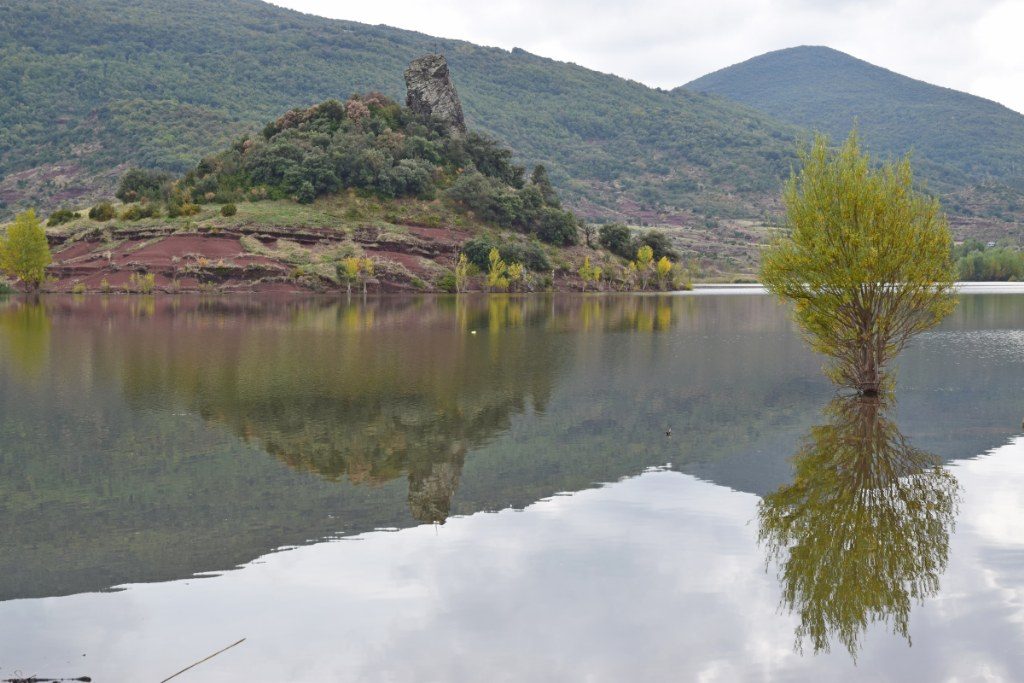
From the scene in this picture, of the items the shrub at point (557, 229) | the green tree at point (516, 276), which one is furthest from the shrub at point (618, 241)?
the green tree at point (516, 276)

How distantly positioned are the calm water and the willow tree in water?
318 centimetres

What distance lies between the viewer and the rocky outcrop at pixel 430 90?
178 metres

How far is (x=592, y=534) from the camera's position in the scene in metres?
16.0

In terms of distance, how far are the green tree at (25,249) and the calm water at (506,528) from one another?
287ft

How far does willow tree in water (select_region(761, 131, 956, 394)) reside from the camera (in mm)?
29391

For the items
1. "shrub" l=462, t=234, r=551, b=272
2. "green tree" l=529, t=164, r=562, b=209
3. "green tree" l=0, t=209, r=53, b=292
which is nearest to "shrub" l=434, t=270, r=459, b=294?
"shrub" l=462, t=234, r=551, b=272

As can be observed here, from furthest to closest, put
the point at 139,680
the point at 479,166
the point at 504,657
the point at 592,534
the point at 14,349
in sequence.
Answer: the point at 479,166
the point at 14,349
the point at 592,534
the point at 504,657
the point at 139,680

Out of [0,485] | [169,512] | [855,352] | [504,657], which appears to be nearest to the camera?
[504,657]

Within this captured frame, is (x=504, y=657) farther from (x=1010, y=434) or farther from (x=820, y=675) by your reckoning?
Result: (x=1010, y=434)

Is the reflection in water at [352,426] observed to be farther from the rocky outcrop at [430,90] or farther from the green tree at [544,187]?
the rocky outcrop at [430,90]

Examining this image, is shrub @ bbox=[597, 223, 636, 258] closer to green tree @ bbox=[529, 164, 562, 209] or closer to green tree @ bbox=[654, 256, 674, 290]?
green tree @ bbox=[654, 256, 674, 290]

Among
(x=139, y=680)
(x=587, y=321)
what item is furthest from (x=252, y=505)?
(x=587, y=321)

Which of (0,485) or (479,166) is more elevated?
(479,166)

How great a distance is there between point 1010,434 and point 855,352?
7789 millimetres
